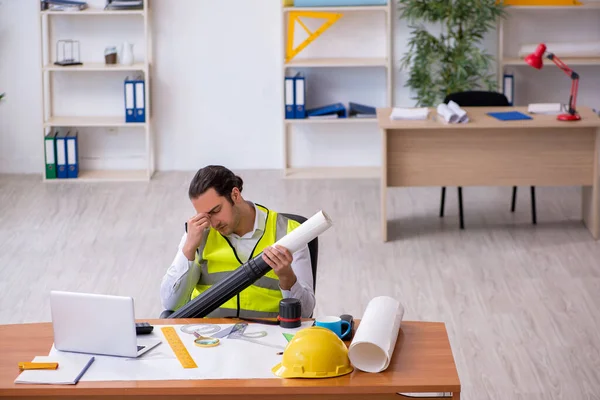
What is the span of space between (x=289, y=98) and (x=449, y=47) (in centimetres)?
125

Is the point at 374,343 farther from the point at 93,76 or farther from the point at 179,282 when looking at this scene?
the point at 93,76

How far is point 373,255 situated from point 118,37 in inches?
120

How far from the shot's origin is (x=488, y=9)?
6895mm

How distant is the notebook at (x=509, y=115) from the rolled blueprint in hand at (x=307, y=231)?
3272mm

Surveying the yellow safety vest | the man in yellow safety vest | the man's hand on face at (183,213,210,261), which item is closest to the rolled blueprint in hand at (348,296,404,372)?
the man in yellow safety vest

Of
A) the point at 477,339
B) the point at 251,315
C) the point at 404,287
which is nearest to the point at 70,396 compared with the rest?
the point at 251,315

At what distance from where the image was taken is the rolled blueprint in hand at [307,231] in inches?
110

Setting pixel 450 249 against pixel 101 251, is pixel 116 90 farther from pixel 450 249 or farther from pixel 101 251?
pixel 450 249

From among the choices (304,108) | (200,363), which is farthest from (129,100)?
(200,363)

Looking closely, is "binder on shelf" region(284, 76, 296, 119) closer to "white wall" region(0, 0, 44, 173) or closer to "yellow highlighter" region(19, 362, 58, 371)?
"white wall" region(0, 0, 44, 173)

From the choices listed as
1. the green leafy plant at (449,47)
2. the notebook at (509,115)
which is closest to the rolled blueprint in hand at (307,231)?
the notebook at (509,115)

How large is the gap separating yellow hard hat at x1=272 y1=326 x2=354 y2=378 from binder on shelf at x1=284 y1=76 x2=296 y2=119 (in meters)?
4.86

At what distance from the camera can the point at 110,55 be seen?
727 centimetres

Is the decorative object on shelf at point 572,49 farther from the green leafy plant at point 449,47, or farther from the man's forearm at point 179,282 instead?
the man's forearm at point 179,282
